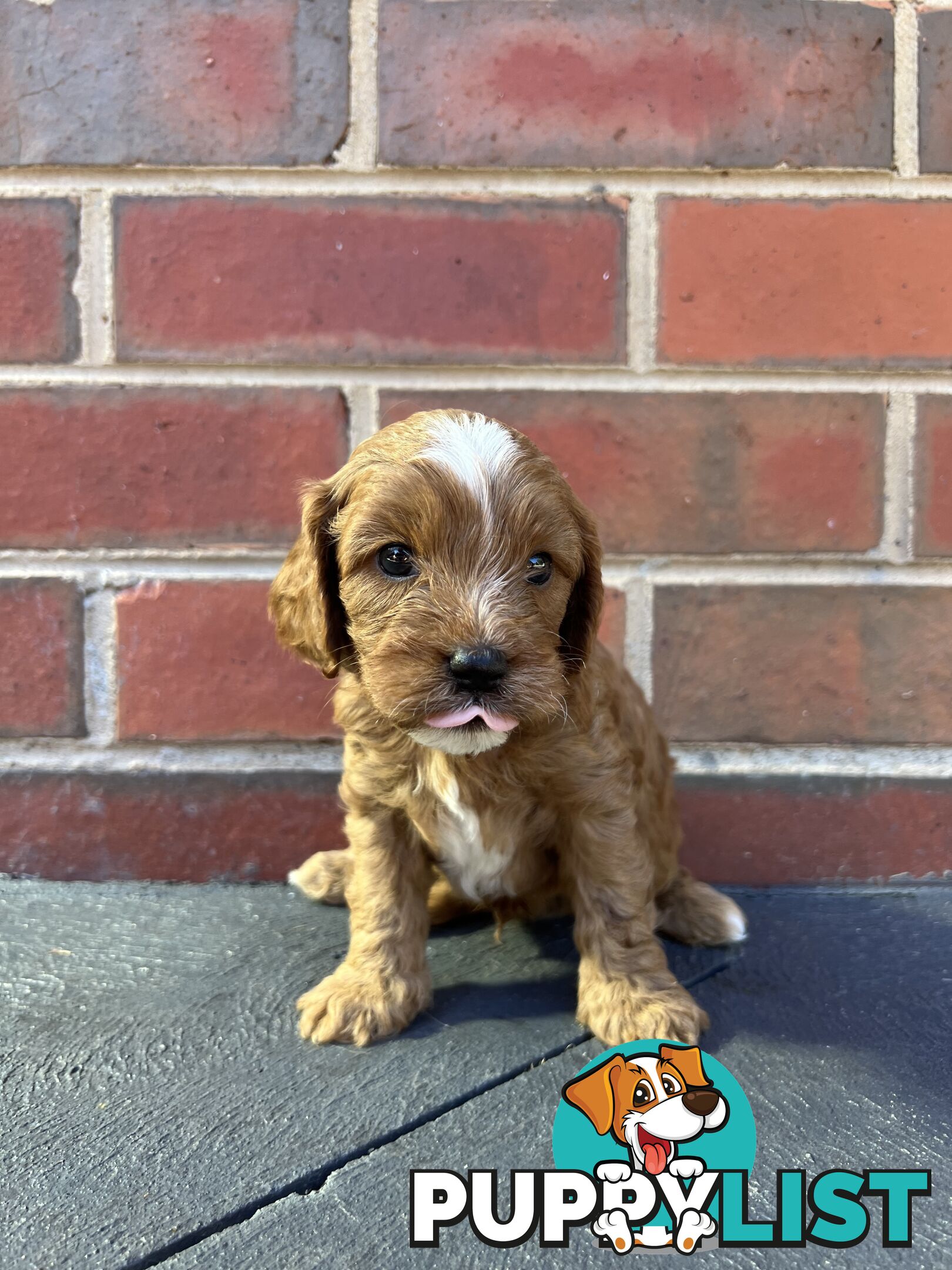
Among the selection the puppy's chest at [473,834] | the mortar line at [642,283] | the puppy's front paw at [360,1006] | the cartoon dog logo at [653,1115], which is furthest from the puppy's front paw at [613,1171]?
the mortar line at [642,283]

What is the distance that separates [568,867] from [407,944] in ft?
0.86

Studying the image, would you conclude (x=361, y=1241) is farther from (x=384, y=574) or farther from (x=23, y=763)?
(x=23, y=763)

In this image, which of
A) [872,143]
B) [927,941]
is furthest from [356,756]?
[872,143]

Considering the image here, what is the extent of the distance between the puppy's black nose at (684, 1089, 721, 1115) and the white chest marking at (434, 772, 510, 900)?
0.45m

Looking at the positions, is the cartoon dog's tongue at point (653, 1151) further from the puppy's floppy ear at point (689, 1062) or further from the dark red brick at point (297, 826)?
the dark red brick at point (297, 826)

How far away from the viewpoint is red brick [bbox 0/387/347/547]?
1.71 metres

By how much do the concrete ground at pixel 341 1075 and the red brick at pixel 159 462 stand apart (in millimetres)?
676

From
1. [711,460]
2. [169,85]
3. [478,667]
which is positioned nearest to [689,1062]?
[478,667]

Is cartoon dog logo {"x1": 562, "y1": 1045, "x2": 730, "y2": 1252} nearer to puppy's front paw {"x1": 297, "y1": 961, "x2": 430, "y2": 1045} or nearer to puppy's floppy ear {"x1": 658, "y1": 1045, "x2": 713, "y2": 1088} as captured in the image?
puppy's floppy ear {"x1": 658, "y1": 1045, "x2": 713, "y2": 1088}

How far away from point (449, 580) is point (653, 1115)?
0.66 metres

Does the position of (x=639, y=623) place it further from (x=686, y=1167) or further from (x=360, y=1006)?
(x=686, y=1167)

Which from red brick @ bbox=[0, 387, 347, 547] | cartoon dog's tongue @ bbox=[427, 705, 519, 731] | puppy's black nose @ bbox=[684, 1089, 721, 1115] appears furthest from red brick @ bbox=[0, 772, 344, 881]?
puppy's black nose @ bbox=[684, 1089, 721, 1115]

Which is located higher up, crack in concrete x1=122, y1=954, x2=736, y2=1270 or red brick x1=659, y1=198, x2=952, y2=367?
red brick x1=659, y1=198, x2=952, y2=367

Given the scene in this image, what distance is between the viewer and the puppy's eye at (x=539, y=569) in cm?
126
